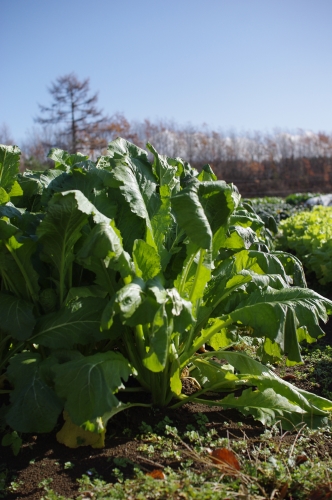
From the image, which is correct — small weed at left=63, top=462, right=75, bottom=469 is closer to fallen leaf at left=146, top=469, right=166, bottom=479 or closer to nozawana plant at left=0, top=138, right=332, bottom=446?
nozawana plant at left=0, top=138, right=332, bottom=446

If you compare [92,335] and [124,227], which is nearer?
[92,335]

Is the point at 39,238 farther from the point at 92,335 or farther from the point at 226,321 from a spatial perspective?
the point at 226,321

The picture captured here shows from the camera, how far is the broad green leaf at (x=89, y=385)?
215cm

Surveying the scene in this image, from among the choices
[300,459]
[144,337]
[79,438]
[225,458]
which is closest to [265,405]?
[300,459]

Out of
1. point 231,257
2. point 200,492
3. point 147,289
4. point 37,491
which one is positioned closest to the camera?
point 200,492

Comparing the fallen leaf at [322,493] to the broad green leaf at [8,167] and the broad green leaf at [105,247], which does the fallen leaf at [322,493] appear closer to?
the broad green leaf at [105,247]

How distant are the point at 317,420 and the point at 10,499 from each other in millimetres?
1617

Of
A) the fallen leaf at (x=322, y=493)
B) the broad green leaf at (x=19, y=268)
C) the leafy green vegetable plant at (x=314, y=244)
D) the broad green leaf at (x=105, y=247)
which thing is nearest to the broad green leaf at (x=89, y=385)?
the broad green leaf at (x=105, y=247)

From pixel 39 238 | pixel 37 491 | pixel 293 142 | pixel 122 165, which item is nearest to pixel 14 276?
pixel 39 238

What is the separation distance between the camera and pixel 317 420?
8.65 feet

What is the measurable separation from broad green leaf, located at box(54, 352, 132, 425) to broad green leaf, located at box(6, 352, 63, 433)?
5.7 inches

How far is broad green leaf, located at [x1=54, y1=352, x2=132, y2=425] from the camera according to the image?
215 cm

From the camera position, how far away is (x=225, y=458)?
7.26 ft

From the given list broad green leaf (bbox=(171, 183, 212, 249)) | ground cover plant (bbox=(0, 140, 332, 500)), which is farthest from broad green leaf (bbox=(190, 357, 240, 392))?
broad green leaf (bbox=(171, 183, 212, 249))
